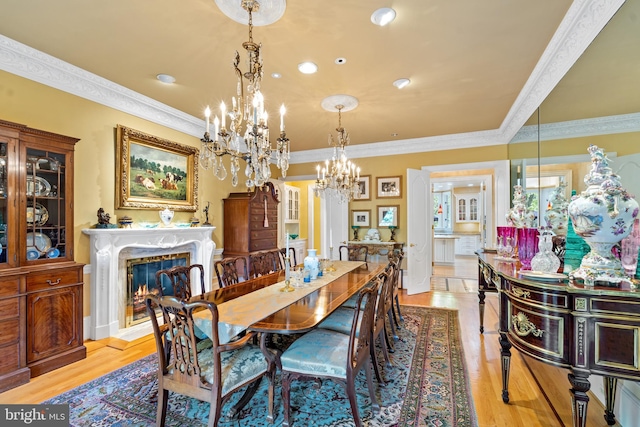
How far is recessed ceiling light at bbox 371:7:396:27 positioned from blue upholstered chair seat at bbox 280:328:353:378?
7.69ft

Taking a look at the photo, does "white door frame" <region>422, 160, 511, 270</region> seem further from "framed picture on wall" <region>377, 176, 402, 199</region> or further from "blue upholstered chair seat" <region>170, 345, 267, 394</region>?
"blue upholstered chair seat" <region>170, 345, 267, 394</region>

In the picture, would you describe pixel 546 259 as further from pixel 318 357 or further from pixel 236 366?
pixel 236 366

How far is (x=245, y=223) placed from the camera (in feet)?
15.5

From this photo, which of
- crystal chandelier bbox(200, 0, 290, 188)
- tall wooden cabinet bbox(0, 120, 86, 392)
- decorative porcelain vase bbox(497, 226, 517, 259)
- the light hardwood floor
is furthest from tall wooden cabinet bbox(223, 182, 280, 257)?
decorative porcelain vase bbox(497, 226, 517, 259)

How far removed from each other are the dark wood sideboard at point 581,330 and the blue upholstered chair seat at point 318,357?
110 centimetres

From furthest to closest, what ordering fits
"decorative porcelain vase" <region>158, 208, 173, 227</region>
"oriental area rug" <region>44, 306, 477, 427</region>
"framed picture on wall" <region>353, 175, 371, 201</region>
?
"framed picture on wall" <region>353, 175, 371, 201</region> → "decorative porcelain vase" <region>158, 208, 173, 227</region> → "oriental area rug" <region>44, 306, 477, 427</region>

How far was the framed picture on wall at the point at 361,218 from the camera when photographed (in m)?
5.93

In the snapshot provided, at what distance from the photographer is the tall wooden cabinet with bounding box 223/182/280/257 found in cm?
473

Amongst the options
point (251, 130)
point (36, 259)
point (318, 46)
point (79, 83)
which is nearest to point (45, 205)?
point (36, 259)

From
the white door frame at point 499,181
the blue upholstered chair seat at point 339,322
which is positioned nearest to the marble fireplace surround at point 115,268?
the blue upholstered chair seat at point 339,322

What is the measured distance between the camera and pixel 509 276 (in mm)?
1844

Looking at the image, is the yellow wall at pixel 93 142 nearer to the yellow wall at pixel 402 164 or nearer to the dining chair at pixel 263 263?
the yellow wall at pixel 402 164

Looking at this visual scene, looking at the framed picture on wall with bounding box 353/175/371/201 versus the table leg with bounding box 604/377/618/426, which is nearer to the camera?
the table leg with bounding box 604/377/618/426

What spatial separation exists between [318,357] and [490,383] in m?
1.59
